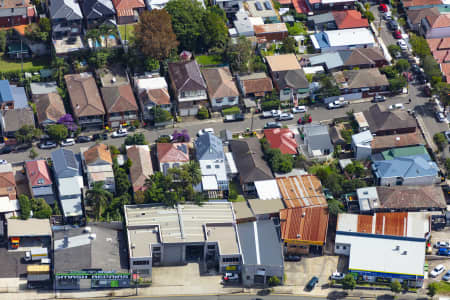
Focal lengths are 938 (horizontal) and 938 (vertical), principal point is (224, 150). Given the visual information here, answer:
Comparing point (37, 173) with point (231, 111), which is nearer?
point (37, 173)

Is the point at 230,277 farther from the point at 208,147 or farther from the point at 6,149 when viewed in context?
the point at 6,149

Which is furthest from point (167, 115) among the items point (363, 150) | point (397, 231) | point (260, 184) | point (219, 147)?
point (397, 231)

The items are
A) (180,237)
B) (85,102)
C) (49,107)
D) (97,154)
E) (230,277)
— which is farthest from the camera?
(85,102)

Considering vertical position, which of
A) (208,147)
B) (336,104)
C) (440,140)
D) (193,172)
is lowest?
(193,172)

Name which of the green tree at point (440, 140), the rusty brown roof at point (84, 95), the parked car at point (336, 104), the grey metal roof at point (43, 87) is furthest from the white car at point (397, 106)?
the grey metal roof at point (43, 87)

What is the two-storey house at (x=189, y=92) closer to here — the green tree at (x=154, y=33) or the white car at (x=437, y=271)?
the green tree at (x=154, y=33)

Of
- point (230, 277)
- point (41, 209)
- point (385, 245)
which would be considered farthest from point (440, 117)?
point (41, 209)

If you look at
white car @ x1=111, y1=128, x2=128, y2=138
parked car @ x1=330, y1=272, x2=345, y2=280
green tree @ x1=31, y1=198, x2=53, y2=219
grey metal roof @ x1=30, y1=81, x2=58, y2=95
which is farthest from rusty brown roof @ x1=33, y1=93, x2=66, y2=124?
parked car @ x1=330, y1=272, x2=345, y2=280

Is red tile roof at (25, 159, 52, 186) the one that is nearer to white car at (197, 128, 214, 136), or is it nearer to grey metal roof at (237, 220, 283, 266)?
white car at (197, 128, 214, 136)
